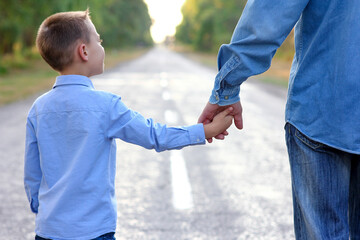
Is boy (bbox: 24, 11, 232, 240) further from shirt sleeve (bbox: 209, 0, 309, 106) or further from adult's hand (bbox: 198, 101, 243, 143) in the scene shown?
shirt sleeve (bbox: 209, 0, 309, 106)

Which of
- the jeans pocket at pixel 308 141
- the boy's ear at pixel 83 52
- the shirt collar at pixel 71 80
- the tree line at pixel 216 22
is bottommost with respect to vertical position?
the tree line at pixel 216 22

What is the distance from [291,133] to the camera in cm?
177

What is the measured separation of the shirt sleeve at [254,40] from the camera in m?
1.61

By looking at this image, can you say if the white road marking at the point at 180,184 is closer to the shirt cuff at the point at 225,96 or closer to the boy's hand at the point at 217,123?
the boy's hand at the point at 217,123

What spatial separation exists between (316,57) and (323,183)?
1.65ft

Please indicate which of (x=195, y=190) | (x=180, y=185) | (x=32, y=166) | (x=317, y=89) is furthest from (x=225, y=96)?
(x=180, y=185)

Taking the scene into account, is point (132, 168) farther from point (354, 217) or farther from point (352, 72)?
point (352, 72)

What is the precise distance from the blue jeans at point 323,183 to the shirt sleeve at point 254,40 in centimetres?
31

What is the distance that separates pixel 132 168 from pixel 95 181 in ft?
11.0

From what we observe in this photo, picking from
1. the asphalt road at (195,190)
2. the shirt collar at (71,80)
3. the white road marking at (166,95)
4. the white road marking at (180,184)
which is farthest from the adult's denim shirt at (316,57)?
the white road marking at (166,95)

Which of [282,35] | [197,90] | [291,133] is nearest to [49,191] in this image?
[291,133]

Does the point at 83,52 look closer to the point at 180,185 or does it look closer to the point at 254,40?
the point at 254,40

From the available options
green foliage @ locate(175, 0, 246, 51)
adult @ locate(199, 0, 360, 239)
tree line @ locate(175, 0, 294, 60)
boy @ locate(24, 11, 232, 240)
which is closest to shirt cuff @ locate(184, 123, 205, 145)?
boy @ locate(24, 11, 232, 240)

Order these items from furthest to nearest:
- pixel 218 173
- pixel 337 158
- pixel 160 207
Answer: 1. pixel 218 173
2. pixel 160 207
3. pixel 337 158
